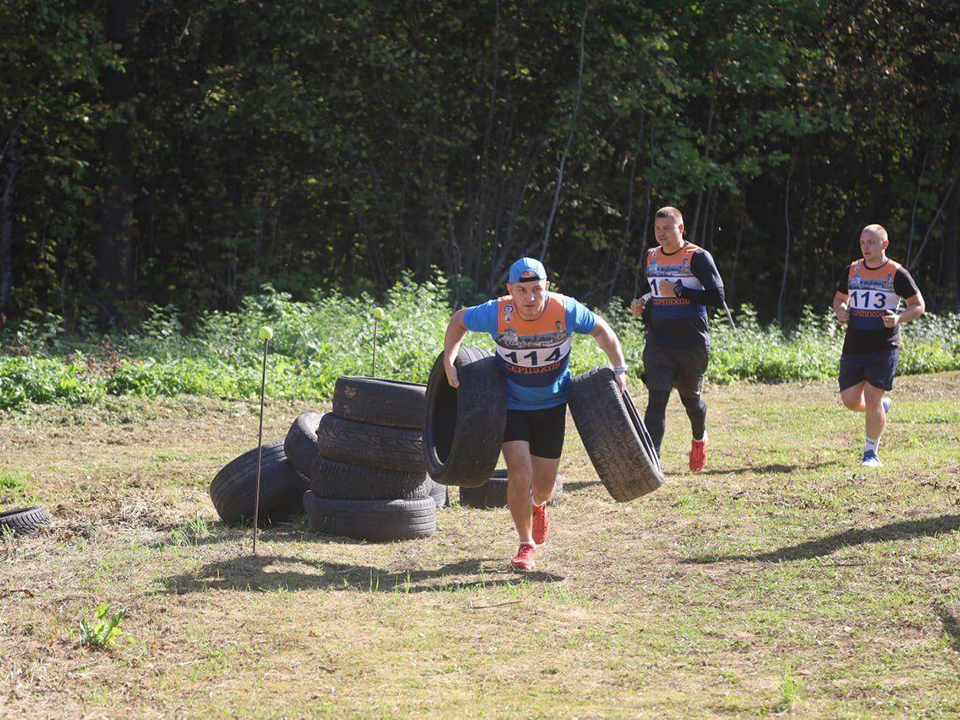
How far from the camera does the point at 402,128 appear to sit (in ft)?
76.4

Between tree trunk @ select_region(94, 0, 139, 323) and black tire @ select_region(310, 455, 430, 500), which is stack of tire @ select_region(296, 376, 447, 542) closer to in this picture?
black tire @ select_region(310, 455, 430, 500)

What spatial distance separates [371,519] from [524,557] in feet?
4.22

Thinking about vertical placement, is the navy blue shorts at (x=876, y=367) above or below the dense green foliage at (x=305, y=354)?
above

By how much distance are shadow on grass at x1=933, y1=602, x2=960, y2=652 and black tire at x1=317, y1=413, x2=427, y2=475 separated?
11.6 feet

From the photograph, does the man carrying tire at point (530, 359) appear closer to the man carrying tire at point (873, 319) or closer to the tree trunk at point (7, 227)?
the man carrying tire at point (873, 319)

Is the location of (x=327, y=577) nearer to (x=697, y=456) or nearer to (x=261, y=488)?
(x=261, y=488)

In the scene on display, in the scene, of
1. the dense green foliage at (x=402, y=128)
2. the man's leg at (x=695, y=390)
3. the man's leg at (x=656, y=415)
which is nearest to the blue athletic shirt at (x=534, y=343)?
the man's leg at (x=656, y=415)

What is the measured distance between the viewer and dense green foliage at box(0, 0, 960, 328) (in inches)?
Result: 881

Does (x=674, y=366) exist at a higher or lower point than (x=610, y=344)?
lower

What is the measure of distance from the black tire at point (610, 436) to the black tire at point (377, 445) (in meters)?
1.50

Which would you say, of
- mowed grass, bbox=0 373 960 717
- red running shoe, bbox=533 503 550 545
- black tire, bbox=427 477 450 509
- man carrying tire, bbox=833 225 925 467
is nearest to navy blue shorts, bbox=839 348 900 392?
man carrying tire, bbox=833 225 925 467

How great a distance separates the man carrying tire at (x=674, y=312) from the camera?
9.73 metres

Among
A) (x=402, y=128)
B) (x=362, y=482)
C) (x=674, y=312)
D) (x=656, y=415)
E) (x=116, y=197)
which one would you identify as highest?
(x=402, y=128)

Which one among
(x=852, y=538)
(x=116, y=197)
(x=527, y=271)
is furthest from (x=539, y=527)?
(x=116, y=197)
